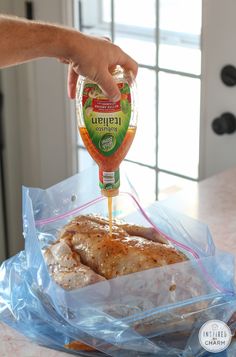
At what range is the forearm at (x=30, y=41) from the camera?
1.41m

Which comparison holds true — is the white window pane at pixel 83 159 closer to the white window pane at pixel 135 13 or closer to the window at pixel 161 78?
the window at pixel 161 78

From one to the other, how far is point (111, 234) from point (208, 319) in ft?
0.83

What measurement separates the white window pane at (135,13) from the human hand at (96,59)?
3.07 ft

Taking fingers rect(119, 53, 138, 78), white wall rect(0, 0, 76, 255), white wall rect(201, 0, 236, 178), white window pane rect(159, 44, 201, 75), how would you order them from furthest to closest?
white wall rect(0, 0, 76, 255)
white window pane rect(159, 44, 201, 75)
white wall rect(201, 0, 236, 178)
fingers rect(119, 53, 138, 78)

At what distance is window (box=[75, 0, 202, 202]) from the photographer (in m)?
2.33

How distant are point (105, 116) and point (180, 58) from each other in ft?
3.24

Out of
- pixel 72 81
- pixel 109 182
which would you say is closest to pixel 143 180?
pixel 72 81

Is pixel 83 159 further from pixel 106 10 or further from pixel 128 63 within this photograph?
pixel 128 63

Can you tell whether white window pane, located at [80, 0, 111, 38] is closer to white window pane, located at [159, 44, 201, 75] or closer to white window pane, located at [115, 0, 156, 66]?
white window pane, located at [115, 0, 156, 66]

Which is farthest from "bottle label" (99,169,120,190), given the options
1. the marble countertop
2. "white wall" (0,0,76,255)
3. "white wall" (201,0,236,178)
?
"white wall" (0,0,76,255)

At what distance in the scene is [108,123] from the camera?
4.67 feet

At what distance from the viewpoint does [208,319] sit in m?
1.38

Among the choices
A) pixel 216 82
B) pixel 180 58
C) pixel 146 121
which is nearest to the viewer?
pixel 216 82

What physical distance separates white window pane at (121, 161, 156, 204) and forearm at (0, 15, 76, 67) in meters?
1.14
